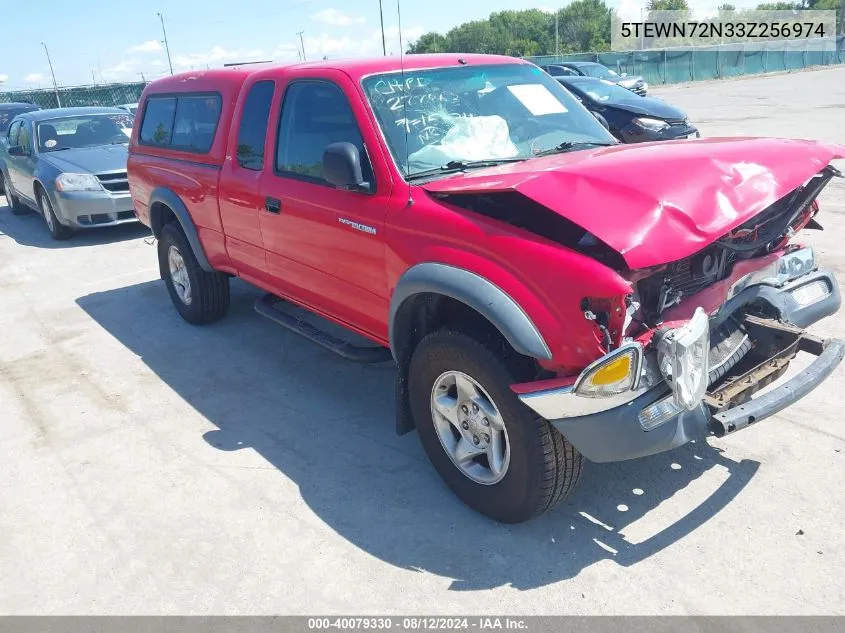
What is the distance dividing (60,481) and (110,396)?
1.11 m

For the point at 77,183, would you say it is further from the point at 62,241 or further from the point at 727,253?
the point at 727,253

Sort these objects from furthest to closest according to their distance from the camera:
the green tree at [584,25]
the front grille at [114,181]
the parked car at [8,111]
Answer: the green tree at [584,25], the parked car at [8,111], the front grille at [114,181]

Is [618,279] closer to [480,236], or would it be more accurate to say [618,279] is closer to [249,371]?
[480,236]

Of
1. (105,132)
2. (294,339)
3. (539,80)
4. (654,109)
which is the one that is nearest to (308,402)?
(294,339)

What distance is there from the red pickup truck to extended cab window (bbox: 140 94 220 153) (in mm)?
568

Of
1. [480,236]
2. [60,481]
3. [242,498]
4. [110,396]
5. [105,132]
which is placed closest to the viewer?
[480,236]

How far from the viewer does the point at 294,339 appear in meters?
5.76

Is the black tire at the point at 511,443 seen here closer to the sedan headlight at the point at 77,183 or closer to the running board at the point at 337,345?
the running board at the point at 337,345

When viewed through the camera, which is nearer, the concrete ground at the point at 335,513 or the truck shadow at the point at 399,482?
the concrete ground at the point at 335,513

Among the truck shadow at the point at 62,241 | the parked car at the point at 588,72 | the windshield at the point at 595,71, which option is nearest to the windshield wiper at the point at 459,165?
the truck shadow at the point at 62,241

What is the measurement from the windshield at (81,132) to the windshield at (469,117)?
8.21 m

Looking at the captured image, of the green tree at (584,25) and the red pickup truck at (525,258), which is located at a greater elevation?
the green tree at (584,25)

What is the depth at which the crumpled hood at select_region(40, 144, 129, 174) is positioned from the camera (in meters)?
9.66

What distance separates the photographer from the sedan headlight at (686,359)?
8.44 ft
